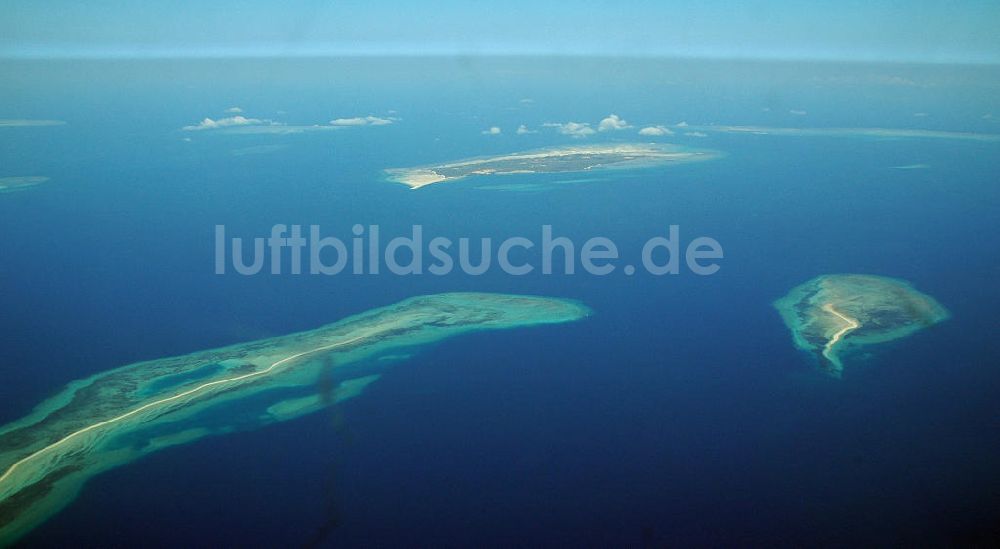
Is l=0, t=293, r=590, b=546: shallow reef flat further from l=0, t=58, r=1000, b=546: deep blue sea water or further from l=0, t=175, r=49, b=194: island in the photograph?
l=0, t=175, r=49, b=194: island

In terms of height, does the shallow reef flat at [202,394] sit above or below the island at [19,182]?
below

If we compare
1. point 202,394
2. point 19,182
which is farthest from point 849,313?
point 19,182

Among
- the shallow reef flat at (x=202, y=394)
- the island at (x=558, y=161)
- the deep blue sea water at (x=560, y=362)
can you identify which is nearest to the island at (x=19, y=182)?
the deep blue sea water at (x=560, y=362)

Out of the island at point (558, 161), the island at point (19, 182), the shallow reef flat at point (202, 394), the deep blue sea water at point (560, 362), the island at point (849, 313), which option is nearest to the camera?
the deep blue sea water at point (560, 362)

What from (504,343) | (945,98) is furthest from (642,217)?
(945,98)

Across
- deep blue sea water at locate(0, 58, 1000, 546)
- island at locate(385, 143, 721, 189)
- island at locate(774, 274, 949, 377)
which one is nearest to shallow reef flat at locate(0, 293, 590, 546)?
deep blue sea water at locate(0, 58, 1000, 546)

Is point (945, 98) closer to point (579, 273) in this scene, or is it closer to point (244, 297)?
Result: point (579, 273)

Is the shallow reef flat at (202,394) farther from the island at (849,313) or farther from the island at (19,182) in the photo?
the island at (19,182)

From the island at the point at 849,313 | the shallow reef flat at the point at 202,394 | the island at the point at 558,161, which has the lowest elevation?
the shallow reef flat at the point at 202,394
